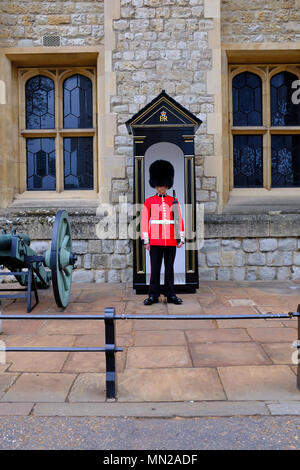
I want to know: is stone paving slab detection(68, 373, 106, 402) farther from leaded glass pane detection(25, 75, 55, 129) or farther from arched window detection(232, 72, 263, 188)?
leaded glass pane detection(25, 75, 55, 129)

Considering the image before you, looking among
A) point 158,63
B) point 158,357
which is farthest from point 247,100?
point 158,357

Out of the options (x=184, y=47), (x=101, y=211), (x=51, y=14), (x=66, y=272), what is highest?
(x=51, y=14)

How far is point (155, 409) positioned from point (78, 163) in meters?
4.80

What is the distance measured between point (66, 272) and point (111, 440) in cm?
267

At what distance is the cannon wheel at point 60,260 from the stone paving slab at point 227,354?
4.97 ft

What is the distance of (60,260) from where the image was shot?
4.21 m

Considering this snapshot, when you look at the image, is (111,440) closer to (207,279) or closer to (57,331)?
(57,331)

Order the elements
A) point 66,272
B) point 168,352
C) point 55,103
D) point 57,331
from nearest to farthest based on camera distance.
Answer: point 168,352
point 57,331
point 66,272
point 55,103

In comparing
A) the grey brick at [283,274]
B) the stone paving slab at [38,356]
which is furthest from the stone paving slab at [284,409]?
the grey brick at [283,274]

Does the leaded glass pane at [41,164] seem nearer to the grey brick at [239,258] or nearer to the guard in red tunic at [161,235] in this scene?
the guard in red tunic at [161,235]

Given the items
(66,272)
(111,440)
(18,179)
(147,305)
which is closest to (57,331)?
(66,272)

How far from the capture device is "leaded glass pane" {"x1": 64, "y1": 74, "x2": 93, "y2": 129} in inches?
255

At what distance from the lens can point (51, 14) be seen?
6.23 meters

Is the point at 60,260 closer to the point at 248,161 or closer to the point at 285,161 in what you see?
the point at 248,161
